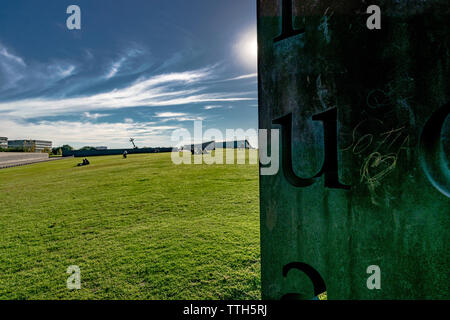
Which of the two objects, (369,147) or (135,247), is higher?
(369,147)

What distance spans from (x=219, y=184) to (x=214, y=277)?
6.81m

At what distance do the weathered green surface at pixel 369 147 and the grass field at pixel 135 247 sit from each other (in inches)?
62.8

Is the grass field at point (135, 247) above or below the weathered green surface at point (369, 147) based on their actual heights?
below

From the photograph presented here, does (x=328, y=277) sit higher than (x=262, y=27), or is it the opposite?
(x=262, y=27)

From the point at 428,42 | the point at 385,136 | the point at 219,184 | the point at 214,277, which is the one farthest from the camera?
the point at 219,184

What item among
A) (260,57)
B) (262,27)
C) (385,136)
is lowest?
(385,136)

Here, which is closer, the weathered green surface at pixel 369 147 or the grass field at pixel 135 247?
the weathered green surface at pixel 369 147

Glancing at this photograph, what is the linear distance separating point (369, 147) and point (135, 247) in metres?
4.40

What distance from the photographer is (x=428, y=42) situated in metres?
1.67

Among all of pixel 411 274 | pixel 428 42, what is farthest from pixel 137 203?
pixel 428 42

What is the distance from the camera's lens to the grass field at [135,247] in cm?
309

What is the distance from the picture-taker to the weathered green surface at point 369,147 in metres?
1.69

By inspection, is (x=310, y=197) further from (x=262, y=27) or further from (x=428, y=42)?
(x=262, y=27)

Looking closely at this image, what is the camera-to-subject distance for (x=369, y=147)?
72.1 inches
